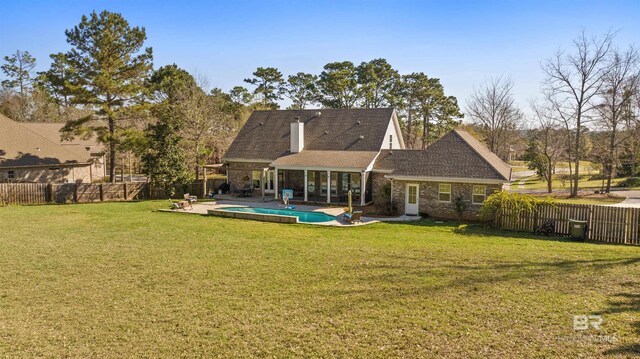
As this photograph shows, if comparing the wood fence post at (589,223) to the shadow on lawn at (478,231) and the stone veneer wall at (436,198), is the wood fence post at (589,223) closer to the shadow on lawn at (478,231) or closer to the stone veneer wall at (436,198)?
the shadow on lawn at (478,231)

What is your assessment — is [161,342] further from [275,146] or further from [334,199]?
[275,146]

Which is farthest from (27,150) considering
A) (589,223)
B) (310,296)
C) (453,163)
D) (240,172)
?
(589,223)

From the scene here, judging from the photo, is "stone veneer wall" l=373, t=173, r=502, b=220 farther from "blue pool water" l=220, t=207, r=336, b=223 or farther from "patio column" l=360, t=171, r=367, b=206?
"blue pool water" l=220, t=207, r=336, b=223

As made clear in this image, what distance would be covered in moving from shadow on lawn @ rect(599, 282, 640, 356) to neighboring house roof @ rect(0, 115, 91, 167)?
33.3 meters

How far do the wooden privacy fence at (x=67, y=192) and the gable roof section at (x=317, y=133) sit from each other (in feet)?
23.5

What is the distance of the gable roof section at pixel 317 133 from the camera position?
2905 cm

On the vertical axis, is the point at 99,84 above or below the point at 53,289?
above

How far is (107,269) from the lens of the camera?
1098 cm

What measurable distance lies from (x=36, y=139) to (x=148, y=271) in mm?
26842

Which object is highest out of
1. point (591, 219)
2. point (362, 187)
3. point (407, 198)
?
point (362, 187)

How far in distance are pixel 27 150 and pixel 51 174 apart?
2277 millimetres

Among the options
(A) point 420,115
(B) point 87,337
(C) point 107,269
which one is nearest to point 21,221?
(C) point 107,269

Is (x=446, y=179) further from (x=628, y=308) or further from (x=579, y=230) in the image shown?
(x=628, y=308)

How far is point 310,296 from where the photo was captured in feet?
29.1
